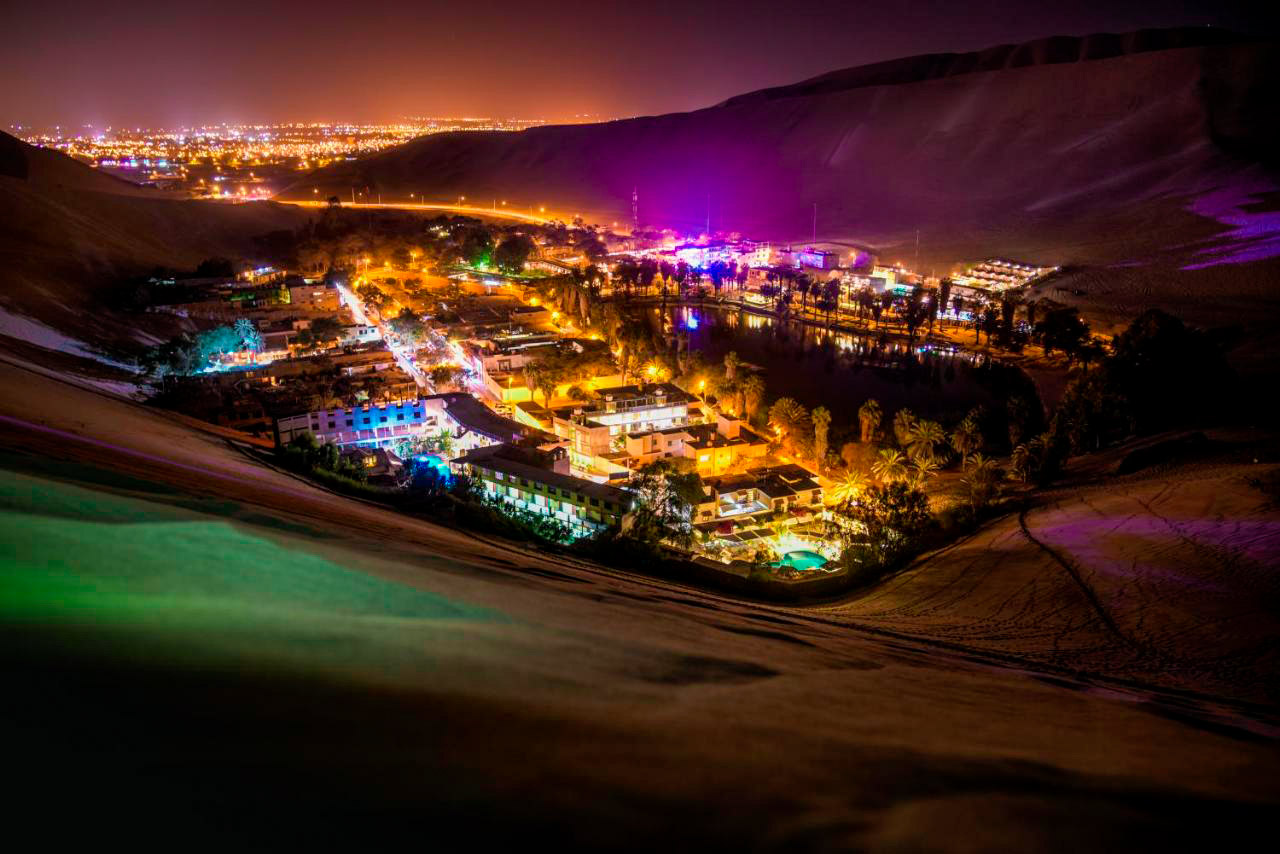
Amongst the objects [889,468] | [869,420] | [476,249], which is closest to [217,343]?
[869,420]

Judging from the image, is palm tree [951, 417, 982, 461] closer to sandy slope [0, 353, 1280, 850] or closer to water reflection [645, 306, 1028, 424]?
water reflection [645, 306, 1028, 424]

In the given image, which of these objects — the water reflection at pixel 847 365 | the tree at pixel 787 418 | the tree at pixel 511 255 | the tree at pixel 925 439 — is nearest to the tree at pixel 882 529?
the tree at pixel 925 439

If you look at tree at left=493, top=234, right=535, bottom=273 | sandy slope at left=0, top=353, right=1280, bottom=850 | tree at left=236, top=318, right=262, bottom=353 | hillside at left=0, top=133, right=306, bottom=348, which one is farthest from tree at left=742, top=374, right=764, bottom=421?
tree at left=493, top=234, right=535, bottom=273

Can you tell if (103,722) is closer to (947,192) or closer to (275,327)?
(275,327)

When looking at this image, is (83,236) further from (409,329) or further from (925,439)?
(925,439)

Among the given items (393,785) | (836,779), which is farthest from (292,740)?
(836,779)

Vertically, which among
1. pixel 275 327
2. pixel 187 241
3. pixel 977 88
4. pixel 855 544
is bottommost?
pixel 855 544

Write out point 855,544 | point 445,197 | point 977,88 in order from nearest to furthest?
point 855,544
point 977,88
point 445,197
